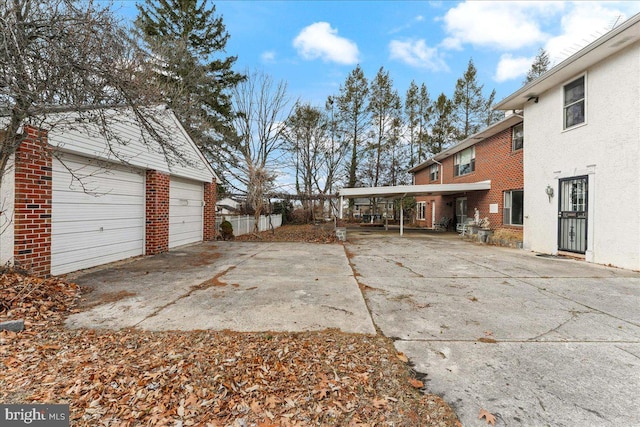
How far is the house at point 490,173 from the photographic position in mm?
11344

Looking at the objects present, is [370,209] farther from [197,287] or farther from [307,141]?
[197,287]

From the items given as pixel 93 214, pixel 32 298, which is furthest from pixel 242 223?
pixel 32 298

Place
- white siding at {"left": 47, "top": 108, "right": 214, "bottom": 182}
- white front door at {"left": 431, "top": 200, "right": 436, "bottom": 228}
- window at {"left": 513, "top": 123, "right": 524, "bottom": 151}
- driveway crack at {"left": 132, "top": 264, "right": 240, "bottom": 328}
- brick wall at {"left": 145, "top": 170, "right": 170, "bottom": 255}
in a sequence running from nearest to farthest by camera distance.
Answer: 1. driveway crack at {"left": 132, "top": 264, "right": 240, "bottom": 328}
2. white siding at {"left": 47, "top": 108, "right": 214, "bottom": 182}
3. brick wall at {"left": 145, "top": 170, "right": 170, "bottom": 255}
4. window at {"left": 513, "top": 123, "right": 524, "bottom": 151}
5. white front door at {"left": 431, "top": 200, "right": 436, "bottom": 228}

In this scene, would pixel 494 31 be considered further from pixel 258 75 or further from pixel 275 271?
pixel 258 75

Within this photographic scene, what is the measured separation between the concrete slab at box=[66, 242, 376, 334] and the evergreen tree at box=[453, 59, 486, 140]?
23.2 metres

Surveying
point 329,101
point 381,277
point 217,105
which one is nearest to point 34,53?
point 381,277

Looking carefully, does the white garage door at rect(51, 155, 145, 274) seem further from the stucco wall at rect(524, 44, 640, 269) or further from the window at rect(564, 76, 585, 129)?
the window at rect(564, 76, 585, 129)

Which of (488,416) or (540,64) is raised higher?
(540,64)

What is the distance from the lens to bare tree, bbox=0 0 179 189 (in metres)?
3.13

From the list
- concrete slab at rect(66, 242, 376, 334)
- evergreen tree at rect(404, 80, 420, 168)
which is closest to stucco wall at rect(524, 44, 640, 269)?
concrete slab at rect(66, 242, 376, 334)

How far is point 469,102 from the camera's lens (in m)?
24.2

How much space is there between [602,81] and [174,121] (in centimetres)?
1169

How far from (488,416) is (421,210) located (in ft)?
75.2

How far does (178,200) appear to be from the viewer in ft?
31.1
